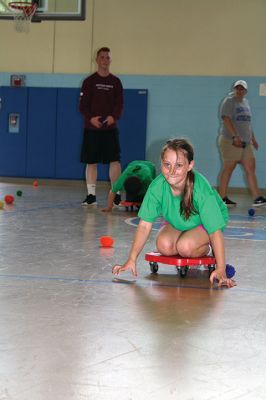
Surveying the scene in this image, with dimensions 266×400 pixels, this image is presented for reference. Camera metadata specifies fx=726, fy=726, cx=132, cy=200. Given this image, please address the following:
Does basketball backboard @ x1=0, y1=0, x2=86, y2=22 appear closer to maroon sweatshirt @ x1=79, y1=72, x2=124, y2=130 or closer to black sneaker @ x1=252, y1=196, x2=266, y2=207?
maroon sweatshirt @ x1=79, y1=72, x2=124, y2=130

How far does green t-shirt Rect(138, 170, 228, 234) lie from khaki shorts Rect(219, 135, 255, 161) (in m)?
5.72

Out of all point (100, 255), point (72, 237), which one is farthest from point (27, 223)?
point (100, 255)

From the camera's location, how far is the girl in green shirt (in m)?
3.71

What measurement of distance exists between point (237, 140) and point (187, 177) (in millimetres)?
5817

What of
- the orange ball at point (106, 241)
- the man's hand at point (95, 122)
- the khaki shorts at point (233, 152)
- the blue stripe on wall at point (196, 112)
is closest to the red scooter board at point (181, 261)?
the orange ball at point (106, 241)

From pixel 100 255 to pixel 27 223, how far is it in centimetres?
195

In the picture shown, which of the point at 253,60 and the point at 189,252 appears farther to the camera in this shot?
the point at 253,60

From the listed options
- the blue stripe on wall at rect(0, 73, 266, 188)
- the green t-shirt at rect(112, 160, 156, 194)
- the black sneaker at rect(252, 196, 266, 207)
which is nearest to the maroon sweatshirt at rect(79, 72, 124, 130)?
the green t-shirt at rect(112, 160, 156, 194)

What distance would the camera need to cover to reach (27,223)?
6.49 m

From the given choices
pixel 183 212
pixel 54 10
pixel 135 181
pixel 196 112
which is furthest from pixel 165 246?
pixel 196 112

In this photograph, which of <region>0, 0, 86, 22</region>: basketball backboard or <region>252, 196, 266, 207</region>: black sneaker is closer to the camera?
<region>252, 196, 266, 207</region>: black sneaker

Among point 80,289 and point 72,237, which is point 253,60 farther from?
point 80,289

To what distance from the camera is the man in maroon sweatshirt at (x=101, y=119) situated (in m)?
8.41

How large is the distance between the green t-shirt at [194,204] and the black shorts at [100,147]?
4.43 m
